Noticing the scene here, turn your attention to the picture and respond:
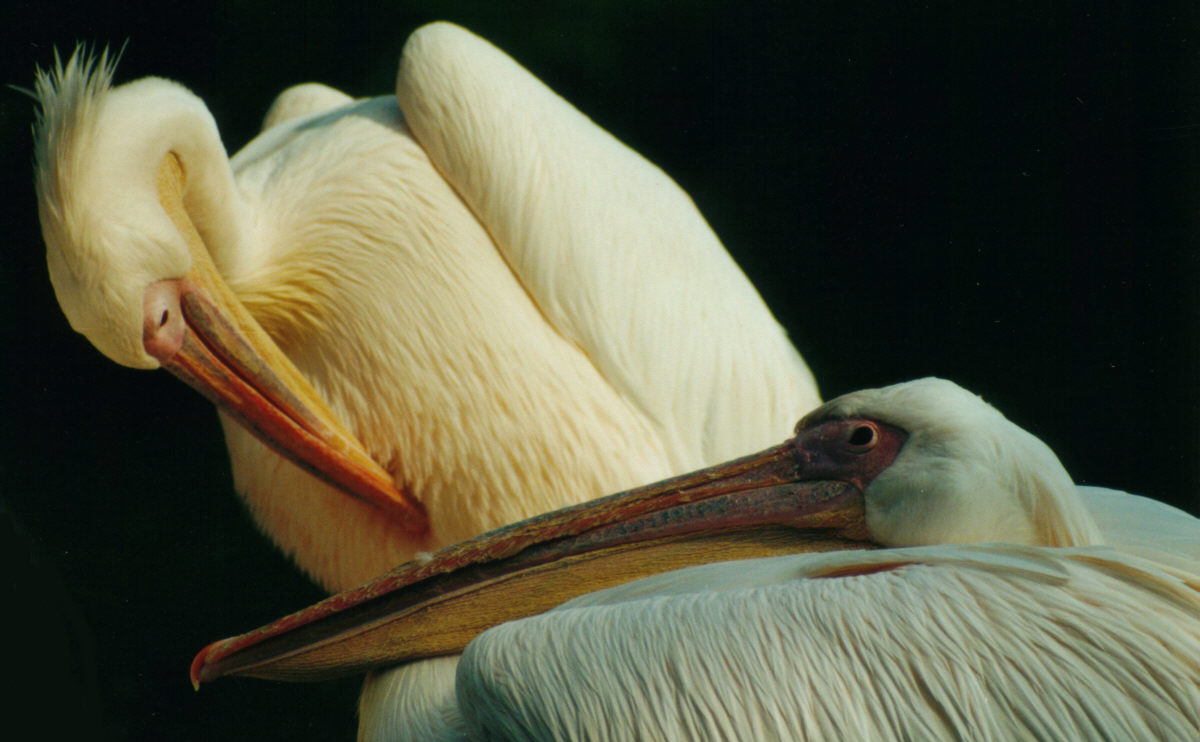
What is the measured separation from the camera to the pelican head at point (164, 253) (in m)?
1.48

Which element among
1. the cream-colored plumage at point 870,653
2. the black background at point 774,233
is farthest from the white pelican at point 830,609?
the black background at point 774,233

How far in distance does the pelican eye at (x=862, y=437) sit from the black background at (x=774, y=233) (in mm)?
1342

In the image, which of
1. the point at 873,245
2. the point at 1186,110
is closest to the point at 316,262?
the point at 873,245

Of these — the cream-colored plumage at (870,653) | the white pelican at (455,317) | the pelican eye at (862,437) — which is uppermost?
the white pelican at (455,317)

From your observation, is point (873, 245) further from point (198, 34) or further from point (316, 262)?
point (198, 34)

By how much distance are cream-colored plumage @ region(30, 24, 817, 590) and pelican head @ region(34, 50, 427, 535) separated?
15 millimetres

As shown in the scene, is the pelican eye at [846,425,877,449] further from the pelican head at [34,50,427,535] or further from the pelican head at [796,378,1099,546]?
the pelican head at [34,50,427,535]

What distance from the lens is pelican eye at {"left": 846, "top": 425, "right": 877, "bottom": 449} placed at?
3.88ft

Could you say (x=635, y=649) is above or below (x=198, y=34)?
below

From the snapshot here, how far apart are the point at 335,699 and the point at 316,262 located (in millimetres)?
1733

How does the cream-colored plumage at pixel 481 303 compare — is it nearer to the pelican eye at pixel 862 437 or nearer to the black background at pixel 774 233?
the pelican eye at pixel 862 437

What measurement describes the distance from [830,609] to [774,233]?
190 cm

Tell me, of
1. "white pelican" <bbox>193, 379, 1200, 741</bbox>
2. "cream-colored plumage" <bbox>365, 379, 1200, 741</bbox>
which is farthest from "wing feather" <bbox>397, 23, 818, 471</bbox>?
"cream-colored plumage" <bbox>365, 379, 1200, 741</bbox>

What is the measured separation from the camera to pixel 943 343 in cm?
256
